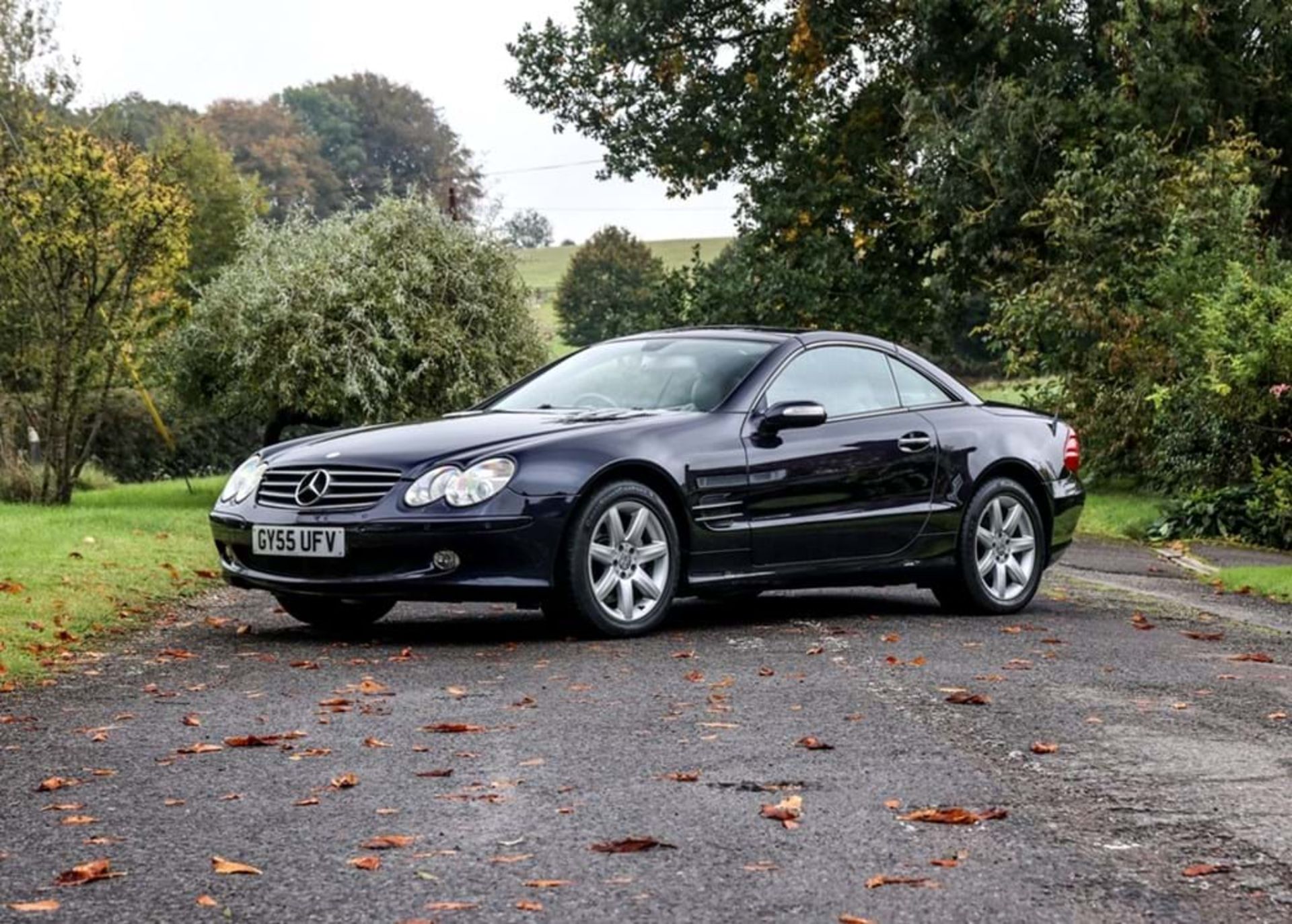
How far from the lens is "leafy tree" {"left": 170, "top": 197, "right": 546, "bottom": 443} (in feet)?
91.7

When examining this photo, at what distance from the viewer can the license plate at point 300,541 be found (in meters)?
9.79

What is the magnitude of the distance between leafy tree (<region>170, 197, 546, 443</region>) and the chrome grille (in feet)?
56.3

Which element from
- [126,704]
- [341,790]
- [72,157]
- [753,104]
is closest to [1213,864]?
[341,790]

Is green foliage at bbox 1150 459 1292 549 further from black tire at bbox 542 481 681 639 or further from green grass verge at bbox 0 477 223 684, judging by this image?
black tire at bbox 542 481 681 639

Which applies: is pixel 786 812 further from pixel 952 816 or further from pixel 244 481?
pixel 244 481

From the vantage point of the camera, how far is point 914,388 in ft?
38.9

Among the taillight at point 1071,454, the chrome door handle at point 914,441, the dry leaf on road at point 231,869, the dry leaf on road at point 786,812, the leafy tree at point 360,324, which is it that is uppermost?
the leafy tree at point 360,324

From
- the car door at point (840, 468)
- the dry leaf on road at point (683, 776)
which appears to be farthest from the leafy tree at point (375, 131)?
the dry leaf on road at point (683, 776)

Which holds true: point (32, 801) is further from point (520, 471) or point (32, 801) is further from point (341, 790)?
point (520, 471)

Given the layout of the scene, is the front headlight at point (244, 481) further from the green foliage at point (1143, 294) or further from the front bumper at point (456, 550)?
the green foliage at point (1143, 294)

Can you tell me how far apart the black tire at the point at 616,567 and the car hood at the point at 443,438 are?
0.42m

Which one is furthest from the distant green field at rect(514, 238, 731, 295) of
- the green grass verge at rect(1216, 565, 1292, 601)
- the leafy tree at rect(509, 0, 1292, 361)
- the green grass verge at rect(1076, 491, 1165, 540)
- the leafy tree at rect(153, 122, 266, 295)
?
the green grass verge at rect(1216, 565, 1292, 601)

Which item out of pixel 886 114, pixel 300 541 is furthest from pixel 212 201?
pixel 300 541

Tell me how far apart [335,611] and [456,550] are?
1688 mm
